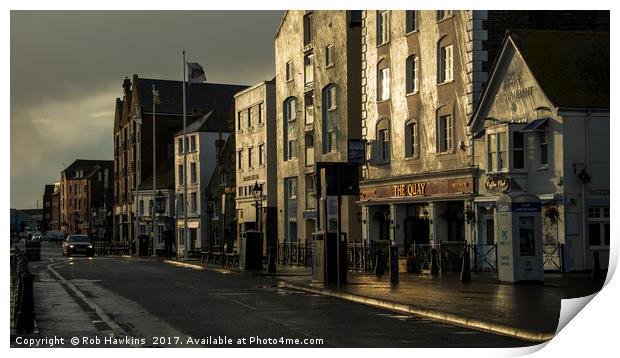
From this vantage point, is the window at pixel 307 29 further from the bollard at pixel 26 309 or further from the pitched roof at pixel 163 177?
the pitched roof at pixel 163 177

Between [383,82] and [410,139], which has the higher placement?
[383,82]

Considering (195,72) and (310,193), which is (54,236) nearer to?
(195,72)

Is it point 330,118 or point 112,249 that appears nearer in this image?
point 330,118

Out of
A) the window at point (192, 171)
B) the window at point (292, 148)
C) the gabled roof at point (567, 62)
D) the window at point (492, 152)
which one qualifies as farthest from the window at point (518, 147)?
the window at point (192, 171)

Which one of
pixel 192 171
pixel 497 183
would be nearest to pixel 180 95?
pixel 192 171

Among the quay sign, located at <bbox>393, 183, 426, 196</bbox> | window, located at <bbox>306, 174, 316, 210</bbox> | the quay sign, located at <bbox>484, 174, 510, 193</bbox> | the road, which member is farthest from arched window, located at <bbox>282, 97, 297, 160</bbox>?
the road

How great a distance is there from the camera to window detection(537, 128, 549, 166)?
33.4 metres

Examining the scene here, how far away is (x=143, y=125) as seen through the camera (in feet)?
338

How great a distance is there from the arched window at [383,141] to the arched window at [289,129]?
13616 mm

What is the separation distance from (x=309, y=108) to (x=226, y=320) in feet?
120

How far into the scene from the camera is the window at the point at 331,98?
52.1 meters

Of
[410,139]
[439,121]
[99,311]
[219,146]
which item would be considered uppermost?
[219,146]

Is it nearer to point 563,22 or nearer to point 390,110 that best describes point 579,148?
point 563,22

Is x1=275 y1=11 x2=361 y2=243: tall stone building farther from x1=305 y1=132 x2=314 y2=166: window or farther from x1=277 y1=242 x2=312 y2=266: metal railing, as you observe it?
x1=277 y1=242 x2=312 y2=266: metal railing
